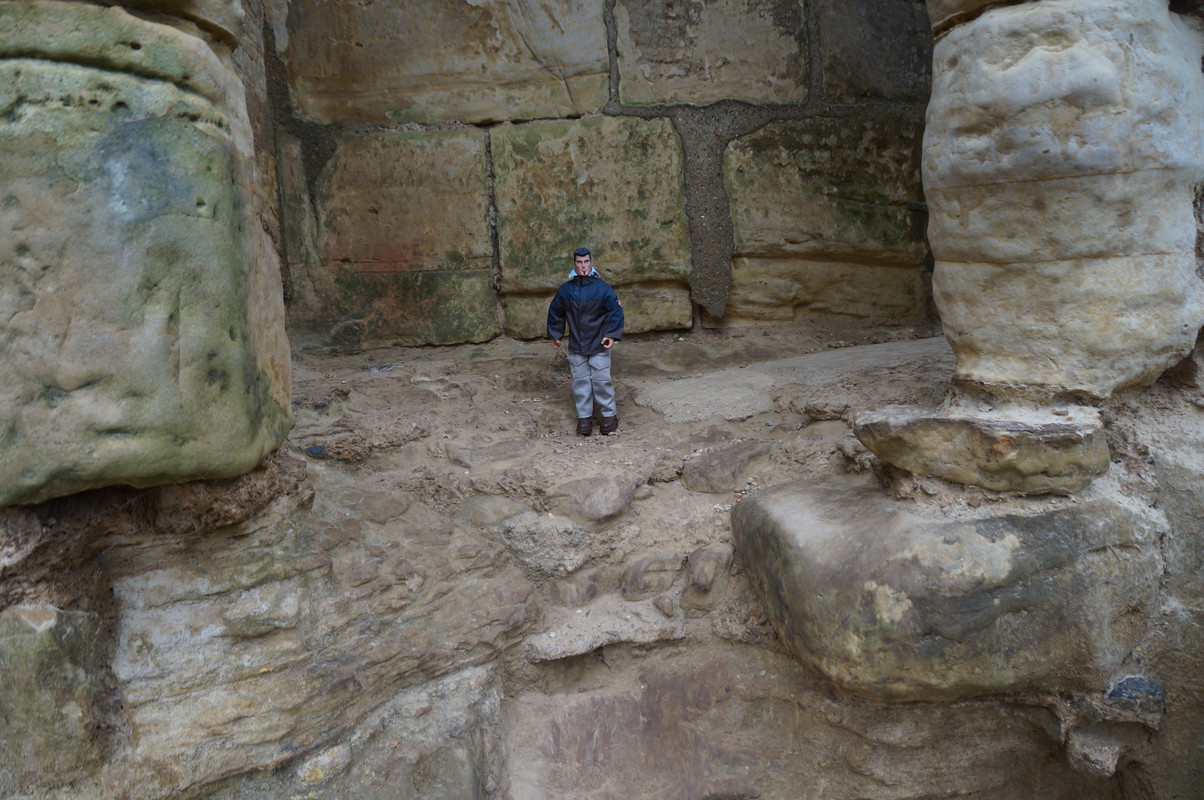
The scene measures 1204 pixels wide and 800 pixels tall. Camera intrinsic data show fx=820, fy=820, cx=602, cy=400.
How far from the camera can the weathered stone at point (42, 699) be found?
1603 millimetres

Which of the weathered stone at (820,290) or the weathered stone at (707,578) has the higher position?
the weathered stone at (820,290)

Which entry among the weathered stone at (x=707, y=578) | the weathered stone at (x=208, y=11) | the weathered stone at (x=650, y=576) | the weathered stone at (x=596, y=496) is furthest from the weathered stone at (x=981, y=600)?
the weathered stone at (x=208, y=11)

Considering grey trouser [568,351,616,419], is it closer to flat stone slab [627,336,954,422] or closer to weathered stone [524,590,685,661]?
flat stone slab [627,336,954,422]

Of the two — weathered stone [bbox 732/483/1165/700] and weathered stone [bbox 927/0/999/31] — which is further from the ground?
weathered stone [bbox 927/0/999/31]

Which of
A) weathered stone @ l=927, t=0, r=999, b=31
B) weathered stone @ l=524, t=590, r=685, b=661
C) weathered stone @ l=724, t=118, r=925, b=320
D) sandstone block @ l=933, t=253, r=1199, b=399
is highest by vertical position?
weathered stone @ l=927, t=0, r=999, b=31

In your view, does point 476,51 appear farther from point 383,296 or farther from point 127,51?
point 127,51

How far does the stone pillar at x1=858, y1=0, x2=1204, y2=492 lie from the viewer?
1.83 metres

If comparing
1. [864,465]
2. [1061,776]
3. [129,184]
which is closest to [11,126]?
[129,184]

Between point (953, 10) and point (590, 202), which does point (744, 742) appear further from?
point (590, 202)

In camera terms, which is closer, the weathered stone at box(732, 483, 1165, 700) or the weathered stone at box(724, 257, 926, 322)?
the weathered stone at box(732, 483, 1165, 700)

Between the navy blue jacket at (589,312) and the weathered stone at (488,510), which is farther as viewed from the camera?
the navy blue jacket at (589,312)

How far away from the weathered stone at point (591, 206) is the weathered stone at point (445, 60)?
0.41 ft

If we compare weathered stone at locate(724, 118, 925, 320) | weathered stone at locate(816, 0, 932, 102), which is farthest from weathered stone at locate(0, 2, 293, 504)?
weathered stone at locate(816, 0, 932, 102)

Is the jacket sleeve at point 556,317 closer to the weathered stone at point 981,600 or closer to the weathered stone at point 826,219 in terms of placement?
the weathered stone at point 826,219
